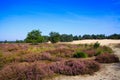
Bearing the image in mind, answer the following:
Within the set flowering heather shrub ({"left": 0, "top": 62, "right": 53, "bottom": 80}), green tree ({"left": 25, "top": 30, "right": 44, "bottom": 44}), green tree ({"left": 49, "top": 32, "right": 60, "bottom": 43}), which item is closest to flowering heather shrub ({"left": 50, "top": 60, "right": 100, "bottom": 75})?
flowering heather shrub ({"left": 0, "top": 62, "right": 53, "bottom": 80})

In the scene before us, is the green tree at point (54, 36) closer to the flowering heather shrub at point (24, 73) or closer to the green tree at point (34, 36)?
the green tree at point (34, 36)

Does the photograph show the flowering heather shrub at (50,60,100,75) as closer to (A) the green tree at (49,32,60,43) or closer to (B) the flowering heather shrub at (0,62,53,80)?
(B) the flowering heather shrub at (0,62,53,80)

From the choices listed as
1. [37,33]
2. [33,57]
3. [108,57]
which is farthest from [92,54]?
[37,33]

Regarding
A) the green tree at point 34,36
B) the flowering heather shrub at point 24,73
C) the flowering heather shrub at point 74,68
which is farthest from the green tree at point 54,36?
the flowering heather shrub at point 24,73

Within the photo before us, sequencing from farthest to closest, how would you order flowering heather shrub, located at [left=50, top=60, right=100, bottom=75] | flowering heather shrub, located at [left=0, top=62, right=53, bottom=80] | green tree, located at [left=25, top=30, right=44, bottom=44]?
green tree, located at [left=25, top=30, right=44, bottom=44]
flowering heather shrub, located at [left=50, top=60, right=100, bottom=75]
flowering heather shrub, located at [left=0, top=62, right=53, bottom=80]

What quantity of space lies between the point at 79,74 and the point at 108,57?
4733 millimetres

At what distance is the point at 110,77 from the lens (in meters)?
8.84

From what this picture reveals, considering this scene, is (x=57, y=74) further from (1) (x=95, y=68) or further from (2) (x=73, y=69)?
(1) (x=95, y=68)

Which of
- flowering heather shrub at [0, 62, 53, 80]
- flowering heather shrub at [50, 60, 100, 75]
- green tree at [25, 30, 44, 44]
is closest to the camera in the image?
flowering heather shrub at [0, 62, 53, 80]

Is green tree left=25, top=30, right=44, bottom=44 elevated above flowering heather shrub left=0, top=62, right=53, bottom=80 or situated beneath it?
elevated above

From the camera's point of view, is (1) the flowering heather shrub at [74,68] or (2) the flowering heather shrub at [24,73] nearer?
(2) the flowering heather shrub at [24,73]

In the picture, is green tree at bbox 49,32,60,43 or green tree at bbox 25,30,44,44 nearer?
green tree at bbox 25,30,44,44

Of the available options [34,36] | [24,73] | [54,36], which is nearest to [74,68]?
[24,73]

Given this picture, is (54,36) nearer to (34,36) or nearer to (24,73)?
(34,36)
